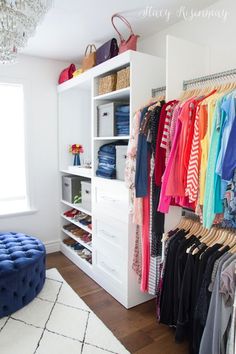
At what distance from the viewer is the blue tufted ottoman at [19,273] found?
2098 mm

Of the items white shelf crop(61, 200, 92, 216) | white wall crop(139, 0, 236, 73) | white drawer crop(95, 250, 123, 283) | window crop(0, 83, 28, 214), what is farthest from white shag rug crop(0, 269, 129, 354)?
white wall crop(139, 0, 236, 73)

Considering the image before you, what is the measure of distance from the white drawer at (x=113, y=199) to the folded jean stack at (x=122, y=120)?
0.45 m

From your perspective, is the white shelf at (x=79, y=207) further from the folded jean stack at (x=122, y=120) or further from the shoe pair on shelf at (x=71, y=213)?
the folded jean stack at (x=122, y=120)

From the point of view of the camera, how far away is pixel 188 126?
1.62m

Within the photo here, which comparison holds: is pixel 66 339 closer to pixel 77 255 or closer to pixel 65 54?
pixel 77 255

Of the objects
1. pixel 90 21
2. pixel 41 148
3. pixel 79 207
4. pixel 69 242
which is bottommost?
pixel 69 242

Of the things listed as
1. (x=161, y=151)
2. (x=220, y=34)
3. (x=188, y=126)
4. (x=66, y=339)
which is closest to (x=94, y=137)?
(x=161, y=151)

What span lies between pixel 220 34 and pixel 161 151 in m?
1.03

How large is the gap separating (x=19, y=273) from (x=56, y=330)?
0.52 meters

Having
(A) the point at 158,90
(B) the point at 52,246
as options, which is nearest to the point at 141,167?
(A) the point at 158,90

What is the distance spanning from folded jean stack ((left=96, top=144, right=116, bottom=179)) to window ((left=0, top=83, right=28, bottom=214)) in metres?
1.21

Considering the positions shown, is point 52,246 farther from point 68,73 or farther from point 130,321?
point 68,73

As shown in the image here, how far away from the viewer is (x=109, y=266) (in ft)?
8.16

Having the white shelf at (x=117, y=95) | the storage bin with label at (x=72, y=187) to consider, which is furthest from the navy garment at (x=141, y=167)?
the storage bin with label at (x=72, y=187)
